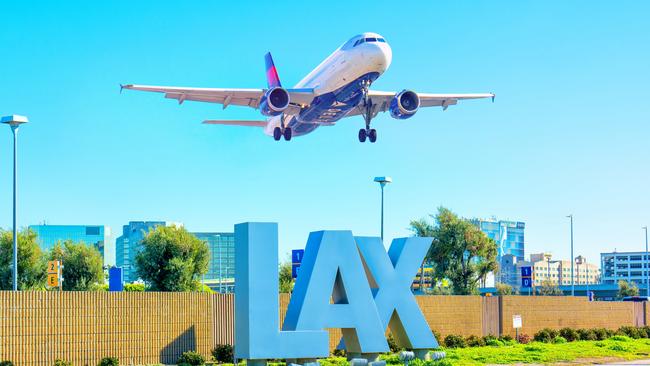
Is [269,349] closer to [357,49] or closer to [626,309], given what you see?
[357,49]

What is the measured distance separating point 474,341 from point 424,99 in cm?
1874

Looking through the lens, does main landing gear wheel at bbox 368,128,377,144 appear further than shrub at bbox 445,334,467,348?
Yes

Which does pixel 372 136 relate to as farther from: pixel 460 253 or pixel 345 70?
pixel 460 253

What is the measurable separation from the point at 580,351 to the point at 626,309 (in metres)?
19.2

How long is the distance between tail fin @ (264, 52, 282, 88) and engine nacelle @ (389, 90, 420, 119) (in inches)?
495

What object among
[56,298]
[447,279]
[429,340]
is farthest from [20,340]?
[447,279]

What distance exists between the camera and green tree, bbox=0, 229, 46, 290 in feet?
174

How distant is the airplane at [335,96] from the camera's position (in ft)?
152

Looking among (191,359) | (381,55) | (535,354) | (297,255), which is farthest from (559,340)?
(191,359)

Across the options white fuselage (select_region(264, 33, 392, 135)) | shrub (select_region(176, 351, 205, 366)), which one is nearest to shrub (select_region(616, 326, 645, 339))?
white fuselage (select_region(264, 33, 392, 135))

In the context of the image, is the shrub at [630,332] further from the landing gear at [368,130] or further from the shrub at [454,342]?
the landing gear at [368,130]

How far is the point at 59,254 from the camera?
6219cm

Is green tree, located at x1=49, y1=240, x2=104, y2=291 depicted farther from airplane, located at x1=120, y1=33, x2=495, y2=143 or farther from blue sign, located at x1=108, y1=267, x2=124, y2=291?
blue sign, located at x1=108, y1=267, x2=124, y2=291

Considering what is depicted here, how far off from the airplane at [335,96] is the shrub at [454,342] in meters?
14.0
